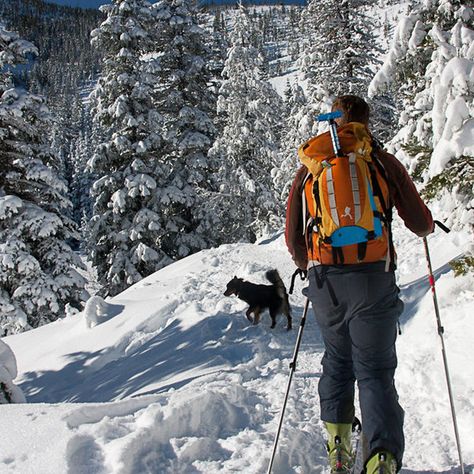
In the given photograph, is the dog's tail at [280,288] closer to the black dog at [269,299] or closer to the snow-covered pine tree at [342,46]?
the black dog at [269,299]

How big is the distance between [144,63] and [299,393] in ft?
57.5

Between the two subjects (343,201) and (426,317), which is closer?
(343,201)

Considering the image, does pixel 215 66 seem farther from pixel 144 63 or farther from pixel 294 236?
pixel 294 236

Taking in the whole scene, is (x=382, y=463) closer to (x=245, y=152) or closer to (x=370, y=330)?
(x=370, y=330)

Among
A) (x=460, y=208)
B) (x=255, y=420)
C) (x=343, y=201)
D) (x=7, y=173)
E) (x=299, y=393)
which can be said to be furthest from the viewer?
(x=7, y=173)

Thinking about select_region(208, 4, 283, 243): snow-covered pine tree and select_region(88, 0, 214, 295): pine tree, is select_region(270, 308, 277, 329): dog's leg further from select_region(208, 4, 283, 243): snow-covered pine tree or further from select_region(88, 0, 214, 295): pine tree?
select_region(208, 4, 283, 243): snow-covered pine tree

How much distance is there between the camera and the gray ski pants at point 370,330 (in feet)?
8.82

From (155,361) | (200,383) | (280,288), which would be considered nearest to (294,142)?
(280,288)

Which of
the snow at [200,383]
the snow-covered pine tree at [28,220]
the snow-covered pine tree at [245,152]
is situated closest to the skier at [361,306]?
the snow at [200,383]

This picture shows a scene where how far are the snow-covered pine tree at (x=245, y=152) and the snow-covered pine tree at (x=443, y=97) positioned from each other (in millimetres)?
15114

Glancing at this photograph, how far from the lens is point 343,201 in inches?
107

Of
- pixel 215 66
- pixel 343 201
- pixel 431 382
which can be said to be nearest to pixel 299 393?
pixel 431 382

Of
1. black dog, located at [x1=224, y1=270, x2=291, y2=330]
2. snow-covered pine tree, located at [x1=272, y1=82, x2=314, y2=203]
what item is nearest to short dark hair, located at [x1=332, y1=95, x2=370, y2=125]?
black dog, located at [x1=224, y1=270, x2=291, y2=330]

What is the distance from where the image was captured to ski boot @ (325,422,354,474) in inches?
118
